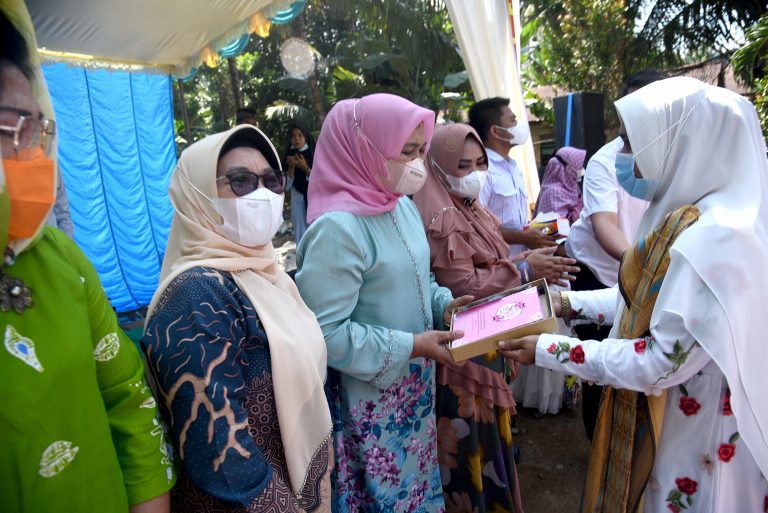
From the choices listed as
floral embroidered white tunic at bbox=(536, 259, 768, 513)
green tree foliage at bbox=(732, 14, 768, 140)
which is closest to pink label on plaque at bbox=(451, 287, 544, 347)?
floral embroidered white tunic at bbox=(536, 259, 768, 513)

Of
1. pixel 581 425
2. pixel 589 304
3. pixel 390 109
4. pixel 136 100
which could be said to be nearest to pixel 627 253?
pixel 589 304

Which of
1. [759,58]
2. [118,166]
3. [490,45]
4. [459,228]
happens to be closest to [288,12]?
[490,45]

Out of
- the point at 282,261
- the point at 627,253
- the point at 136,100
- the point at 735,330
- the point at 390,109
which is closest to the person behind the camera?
the point at 735,330

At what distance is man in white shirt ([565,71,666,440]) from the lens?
110 inches

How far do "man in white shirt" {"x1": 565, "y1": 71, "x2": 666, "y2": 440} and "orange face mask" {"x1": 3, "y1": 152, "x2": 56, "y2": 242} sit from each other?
2496 millimetres

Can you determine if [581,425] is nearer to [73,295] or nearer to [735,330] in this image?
[735,330]

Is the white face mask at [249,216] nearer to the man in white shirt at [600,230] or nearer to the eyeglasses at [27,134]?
the eyeglasses at [27,134]

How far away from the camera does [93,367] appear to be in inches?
39.6

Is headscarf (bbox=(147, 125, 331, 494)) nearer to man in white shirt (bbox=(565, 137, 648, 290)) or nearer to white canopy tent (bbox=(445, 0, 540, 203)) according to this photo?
man in white shirt (bbox=(565, 137, 648, 290))

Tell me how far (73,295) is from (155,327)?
246 mm

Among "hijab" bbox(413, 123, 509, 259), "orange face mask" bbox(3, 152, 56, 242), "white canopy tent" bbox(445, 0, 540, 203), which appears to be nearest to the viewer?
"orange face mask" bbox(3, 152, 56, 242)

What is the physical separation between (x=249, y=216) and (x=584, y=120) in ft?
16.7

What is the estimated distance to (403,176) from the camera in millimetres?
1918

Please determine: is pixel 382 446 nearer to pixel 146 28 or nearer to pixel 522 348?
pixel 522 348
